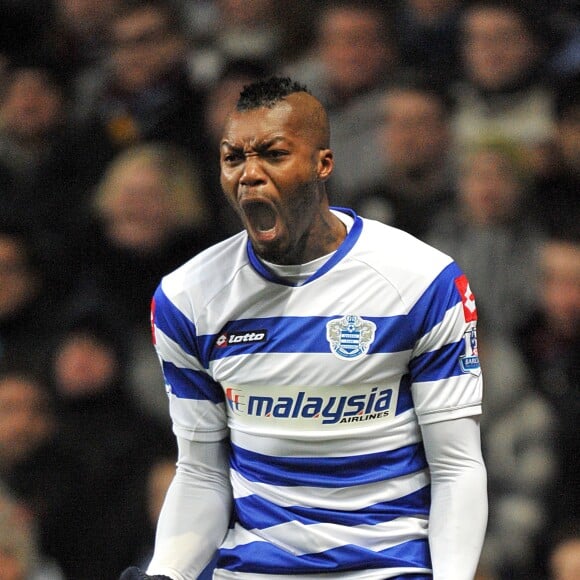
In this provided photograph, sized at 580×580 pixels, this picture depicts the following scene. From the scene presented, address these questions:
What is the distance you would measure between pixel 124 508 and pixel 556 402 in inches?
56.8

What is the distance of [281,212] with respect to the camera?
202 centimetres

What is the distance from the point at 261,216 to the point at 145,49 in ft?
6.82

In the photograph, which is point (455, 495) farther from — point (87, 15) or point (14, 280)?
point (87, 15)

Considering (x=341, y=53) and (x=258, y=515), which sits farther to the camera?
(x=341, y=53)

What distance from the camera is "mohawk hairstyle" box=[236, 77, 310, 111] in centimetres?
204

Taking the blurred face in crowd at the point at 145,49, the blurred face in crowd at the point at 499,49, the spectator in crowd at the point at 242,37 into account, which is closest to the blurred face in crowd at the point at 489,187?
the blurred face in crowd at the point at 499,49

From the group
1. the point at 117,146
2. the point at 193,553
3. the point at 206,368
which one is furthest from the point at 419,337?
the point at 117,146

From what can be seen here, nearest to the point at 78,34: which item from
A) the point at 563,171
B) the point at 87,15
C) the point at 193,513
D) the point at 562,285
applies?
the point at 87,15

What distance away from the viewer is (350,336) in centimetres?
207

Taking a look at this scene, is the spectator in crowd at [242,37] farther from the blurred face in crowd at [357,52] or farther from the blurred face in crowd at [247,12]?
the blurred face in crowd at [357,52]

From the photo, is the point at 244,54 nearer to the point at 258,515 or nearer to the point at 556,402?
the point at 556,402

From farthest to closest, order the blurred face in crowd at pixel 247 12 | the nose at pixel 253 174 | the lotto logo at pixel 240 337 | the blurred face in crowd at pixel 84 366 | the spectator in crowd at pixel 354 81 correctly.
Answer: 1. the blurred face in crowd at pixel 247 12
2. the blurred face in crowd at pixel 84 366
3. the spectator in crowd at pixel 354 81
4. the lotto logo at pixel 240 337
5. the nose at pixel 253 174

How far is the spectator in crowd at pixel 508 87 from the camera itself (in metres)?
3.54

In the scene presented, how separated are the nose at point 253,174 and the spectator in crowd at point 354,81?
1.65m
